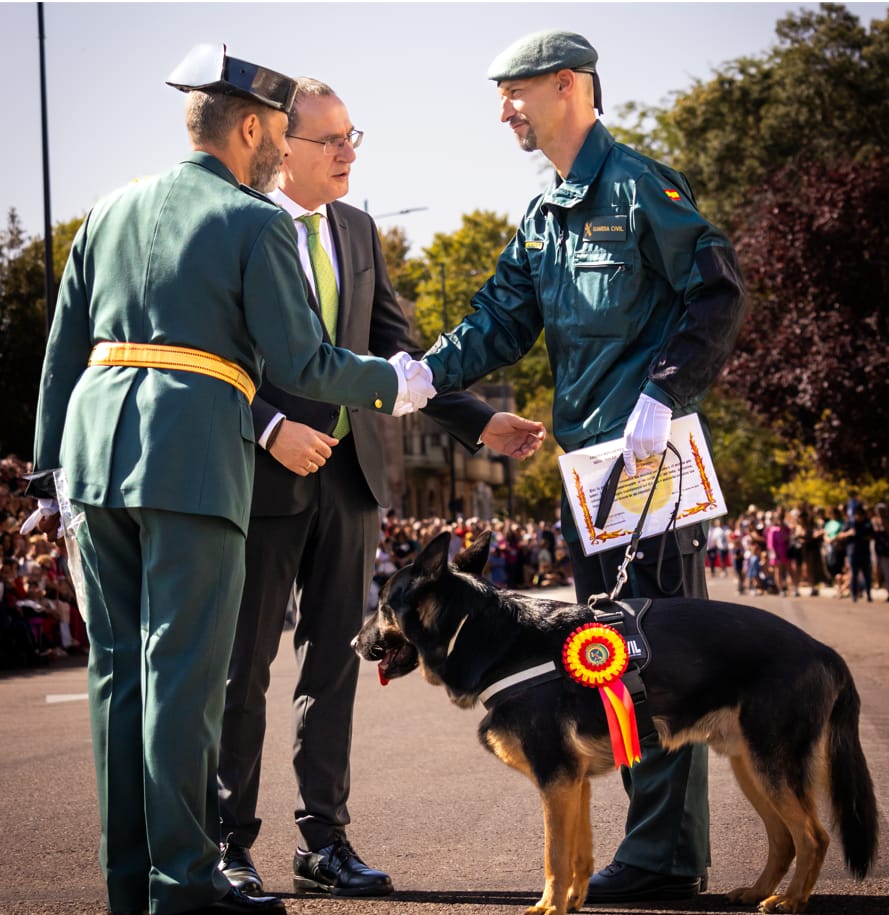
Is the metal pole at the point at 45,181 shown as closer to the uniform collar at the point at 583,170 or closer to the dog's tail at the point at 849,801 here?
the uniform collar at the point at 583,170

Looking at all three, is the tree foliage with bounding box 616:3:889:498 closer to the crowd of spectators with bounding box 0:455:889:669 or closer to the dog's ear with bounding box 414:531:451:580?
the crowd of spectators with bounding box 0:455:889:669

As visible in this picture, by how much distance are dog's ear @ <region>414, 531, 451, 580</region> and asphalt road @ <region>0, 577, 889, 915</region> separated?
1114 millimetres

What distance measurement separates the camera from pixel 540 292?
18.3 ft

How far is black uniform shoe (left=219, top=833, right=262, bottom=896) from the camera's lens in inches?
198

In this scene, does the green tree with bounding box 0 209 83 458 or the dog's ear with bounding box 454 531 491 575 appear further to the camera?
the green tree with bounding box 0 209 83 458

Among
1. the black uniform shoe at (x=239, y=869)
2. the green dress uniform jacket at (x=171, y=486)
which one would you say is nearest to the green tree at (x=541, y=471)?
the black uniform shoe at (x=239, y=869)

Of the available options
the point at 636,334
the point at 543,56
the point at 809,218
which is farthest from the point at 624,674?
the point at 809,218

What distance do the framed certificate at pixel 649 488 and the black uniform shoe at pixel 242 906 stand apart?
1.66 m

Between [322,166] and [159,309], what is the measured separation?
1.48 meters

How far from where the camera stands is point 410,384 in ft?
16.1

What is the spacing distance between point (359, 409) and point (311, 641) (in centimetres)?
91

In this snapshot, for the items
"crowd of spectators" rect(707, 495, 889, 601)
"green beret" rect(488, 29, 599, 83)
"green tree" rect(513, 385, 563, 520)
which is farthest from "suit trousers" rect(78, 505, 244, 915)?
"green tree" rect(513, 385, 563, 520)

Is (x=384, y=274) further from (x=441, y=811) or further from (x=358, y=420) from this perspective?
(x=441, y=811)

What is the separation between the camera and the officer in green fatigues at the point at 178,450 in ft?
14.2
